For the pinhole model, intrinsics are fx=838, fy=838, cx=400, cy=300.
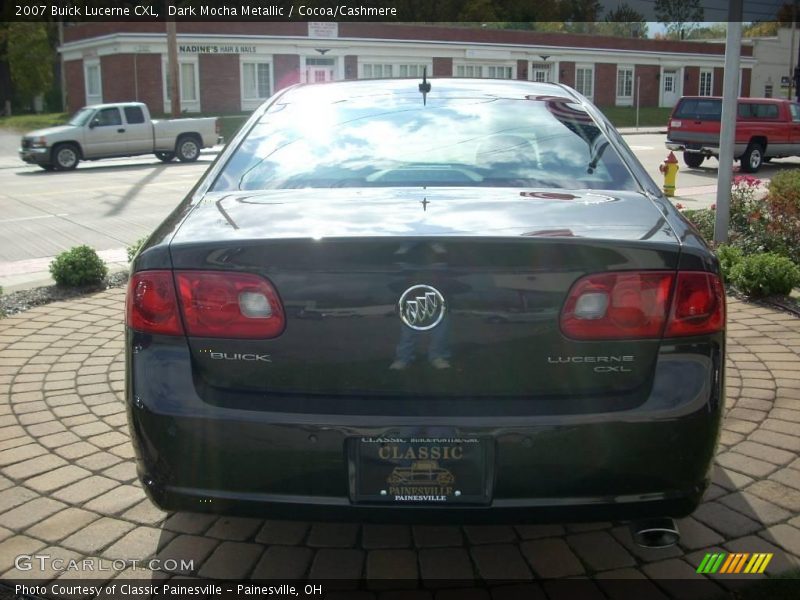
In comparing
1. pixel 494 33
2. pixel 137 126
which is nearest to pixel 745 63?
pixel 494 33

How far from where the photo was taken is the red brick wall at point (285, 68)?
→ 4428cm

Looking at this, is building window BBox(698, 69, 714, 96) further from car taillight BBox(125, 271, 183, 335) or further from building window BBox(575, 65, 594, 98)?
car taillight BBox(125, 271, 183, 335)

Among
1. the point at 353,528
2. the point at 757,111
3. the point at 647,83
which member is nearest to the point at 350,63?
the point at 647,83

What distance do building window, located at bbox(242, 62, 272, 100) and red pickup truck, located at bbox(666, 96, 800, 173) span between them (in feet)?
90.8

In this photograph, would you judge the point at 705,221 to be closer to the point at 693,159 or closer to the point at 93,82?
the point at 693,159

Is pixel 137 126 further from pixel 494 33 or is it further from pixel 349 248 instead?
pixel 494 33

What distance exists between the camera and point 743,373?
16.4ft

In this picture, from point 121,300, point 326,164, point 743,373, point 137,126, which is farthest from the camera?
point 137,126

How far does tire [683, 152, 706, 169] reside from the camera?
21.4 metres

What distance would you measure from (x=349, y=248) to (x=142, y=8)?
48030 mm

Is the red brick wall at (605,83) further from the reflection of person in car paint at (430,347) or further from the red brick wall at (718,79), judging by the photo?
the reflection of person in car paint at (430,347)

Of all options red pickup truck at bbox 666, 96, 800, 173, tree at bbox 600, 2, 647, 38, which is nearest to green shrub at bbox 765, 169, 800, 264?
red pickup truck at bbox 666, 96, 800, 173

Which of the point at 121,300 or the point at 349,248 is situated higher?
the point at 349,248

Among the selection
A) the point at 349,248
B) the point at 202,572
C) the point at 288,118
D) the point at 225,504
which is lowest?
the point at 202,572
